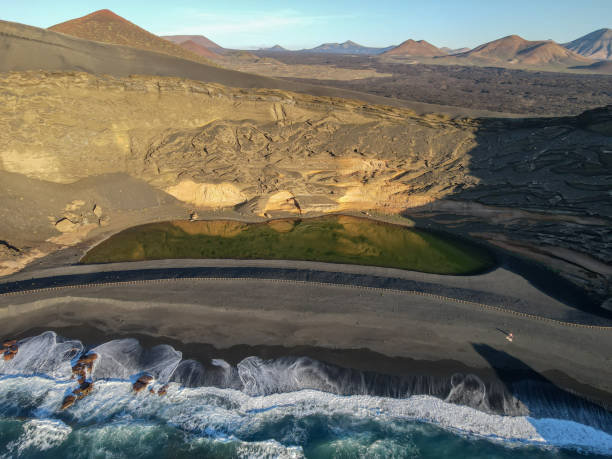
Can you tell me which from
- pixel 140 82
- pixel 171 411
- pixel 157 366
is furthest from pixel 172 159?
pixel 171 411

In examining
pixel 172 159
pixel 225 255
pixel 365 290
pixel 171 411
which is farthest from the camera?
pixel 172 159

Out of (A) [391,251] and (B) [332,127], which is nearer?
(A) [391,251]

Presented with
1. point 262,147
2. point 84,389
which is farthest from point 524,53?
point 84,389

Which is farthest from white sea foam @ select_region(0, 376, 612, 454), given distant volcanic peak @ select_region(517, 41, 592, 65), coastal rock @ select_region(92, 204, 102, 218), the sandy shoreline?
distant volcanic peak @ select_region(517, 41, 592, 65)

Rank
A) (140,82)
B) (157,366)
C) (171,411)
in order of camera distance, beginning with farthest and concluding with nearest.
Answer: (140,82), (157,366), (171,411)

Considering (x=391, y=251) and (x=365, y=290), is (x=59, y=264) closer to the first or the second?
(x=365, y=290)

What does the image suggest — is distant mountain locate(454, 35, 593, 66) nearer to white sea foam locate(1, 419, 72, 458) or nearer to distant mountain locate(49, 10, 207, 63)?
distant mountain locate(49, 10, 207, 63)
